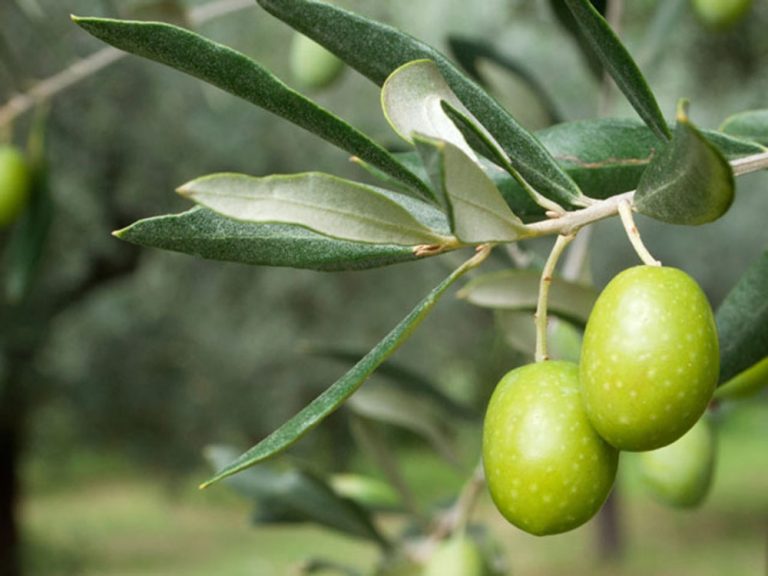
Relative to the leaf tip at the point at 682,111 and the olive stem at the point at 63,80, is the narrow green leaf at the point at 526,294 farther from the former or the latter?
the olive stem at the point at 63,80

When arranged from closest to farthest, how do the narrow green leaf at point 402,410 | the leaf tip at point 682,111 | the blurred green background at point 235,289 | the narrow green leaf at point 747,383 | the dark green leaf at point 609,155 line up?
the leaf tip at point 682,111
the dark green leaf at point 609,155
the narrow green leaf at point 747,383
the narrow green leaf at point 402,410
the blurred green background at point 235,289

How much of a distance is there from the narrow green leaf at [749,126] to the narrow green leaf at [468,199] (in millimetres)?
280

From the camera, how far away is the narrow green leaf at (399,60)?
65cm

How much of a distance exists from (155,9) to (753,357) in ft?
3.13

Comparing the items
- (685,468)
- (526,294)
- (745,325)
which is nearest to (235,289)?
(685,468)

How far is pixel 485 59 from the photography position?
4.75 feet

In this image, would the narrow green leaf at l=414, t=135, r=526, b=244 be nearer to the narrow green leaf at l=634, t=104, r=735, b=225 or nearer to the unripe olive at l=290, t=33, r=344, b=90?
the narrow green leaf at l=634, t=104, r=735, b=225

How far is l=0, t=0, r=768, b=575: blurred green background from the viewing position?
4.57 m

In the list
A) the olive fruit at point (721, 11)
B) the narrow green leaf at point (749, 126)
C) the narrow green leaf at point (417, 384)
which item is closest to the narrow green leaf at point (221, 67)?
the narrow green leaf at point (749, 126)

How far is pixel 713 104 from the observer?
4.15 m

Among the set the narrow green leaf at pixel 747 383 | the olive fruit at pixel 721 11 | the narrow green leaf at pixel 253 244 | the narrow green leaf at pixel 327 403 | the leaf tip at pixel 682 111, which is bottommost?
the narrow green leaf at pixel 747 383

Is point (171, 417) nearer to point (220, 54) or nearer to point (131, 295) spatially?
point (131, 295)

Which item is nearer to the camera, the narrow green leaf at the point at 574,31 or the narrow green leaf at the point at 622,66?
the narrow green leaf at the point at 622,66

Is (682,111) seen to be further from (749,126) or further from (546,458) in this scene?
(749,126)
